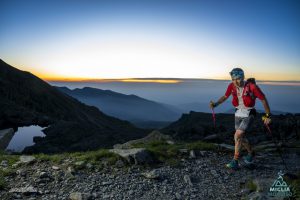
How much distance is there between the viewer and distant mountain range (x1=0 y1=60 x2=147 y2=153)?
1925 inches

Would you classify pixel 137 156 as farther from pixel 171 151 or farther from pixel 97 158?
pixel 171 151

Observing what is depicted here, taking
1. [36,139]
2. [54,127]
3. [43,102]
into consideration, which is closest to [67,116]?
[43,102]

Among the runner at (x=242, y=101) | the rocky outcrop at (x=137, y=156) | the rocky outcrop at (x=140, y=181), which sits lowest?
the rocky outcrop at (x=140, y=181)

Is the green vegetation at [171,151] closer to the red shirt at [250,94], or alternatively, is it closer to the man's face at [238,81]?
the red shirt at [250,94]

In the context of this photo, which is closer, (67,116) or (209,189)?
(209,189)

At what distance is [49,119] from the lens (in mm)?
76375

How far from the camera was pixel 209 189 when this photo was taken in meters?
9.20

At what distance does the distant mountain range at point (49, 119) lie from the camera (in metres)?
48.9

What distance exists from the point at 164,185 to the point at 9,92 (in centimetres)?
11529

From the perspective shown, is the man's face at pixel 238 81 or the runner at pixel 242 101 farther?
the man's face at pixel 238 81

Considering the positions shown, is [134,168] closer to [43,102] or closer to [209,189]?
[209,189]

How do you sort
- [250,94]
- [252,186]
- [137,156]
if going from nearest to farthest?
[252,186]
[250,94]
[137,156]

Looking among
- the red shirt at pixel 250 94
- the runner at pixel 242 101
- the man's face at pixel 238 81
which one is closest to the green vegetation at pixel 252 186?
the runner at pixel 242 101

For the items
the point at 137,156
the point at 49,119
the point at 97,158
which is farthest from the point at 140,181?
the point at 49,119
